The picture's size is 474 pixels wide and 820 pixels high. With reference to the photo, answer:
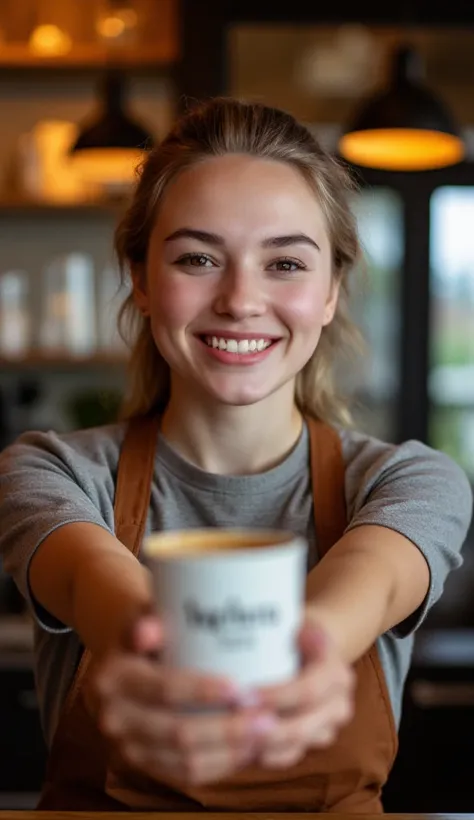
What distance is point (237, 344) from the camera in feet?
4.47

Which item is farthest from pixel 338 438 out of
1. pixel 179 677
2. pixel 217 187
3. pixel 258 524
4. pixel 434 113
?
pixel 434 113

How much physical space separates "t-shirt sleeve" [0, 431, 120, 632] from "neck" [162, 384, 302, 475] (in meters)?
0.10

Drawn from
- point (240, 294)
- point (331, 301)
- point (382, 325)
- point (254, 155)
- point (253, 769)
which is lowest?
point (382, 325)

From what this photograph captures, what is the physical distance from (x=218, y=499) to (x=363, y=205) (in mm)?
1926

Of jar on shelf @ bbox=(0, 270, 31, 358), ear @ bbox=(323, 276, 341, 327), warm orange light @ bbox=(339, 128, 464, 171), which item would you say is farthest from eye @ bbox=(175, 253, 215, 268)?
jar on shelf @ bbox=(0, 270, 31, 358)

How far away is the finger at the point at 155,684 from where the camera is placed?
76cm

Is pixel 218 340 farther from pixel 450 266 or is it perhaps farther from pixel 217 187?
pixel 450 266

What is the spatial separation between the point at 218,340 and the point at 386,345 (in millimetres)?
2428

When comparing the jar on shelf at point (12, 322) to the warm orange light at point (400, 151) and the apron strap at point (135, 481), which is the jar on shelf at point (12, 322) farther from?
the apron strap at point (135, 481)

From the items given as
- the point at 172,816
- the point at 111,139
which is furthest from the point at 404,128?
the point at 172,816

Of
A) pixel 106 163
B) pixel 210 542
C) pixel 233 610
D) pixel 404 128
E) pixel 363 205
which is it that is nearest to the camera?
pixel 233 610

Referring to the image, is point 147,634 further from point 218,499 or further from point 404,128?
point 404,128

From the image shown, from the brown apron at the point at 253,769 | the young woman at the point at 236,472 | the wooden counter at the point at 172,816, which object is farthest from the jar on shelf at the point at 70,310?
the wooden counter at the point at 172,816

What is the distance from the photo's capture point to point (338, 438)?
1.56 m
